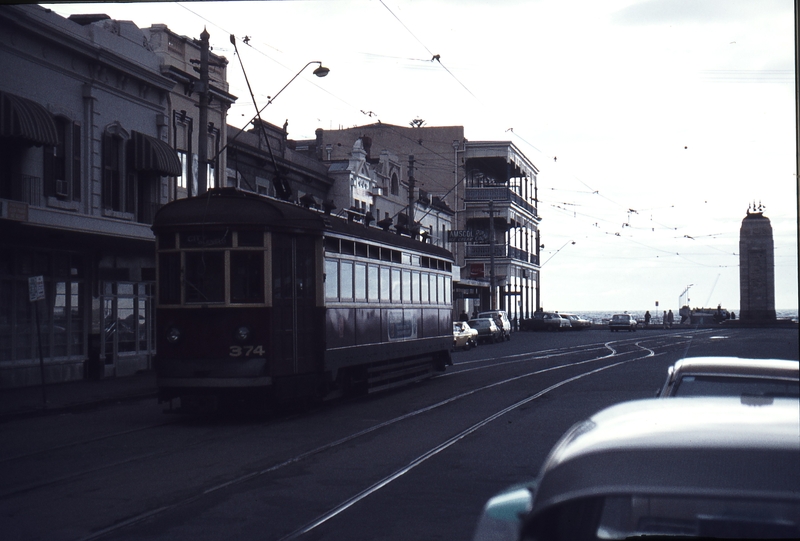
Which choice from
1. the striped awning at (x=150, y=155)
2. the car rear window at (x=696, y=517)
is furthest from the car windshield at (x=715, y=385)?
the striped awning at (x=150, y=155)

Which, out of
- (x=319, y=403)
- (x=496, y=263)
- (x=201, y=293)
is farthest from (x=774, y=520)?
(x=496, y=263)

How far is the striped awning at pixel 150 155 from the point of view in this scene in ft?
84.4

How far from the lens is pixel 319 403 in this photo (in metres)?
16.8

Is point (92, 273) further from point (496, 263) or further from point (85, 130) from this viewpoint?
point (496, 263)

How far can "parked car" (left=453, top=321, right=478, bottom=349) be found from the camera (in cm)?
4250

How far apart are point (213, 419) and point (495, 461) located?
5.98m

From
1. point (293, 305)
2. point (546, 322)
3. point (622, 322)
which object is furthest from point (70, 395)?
point (622, 322)

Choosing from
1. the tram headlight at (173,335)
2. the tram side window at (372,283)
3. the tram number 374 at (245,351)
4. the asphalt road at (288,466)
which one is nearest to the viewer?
the asphalt road at (288,466)

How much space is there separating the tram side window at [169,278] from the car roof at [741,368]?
920cm

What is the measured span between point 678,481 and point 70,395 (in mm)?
18672

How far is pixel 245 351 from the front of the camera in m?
13.8

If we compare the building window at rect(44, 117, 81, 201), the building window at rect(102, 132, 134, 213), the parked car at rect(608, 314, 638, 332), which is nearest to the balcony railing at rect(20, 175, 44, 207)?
the building window at rect(44, 117, 81, 201)

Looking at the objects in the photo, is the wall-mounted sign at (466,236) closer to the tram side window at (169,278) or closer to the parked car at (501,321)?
the parked car at (501,321)

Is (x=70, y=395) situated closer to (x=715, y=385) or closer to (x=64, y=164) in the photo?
(x=64, y=164)
